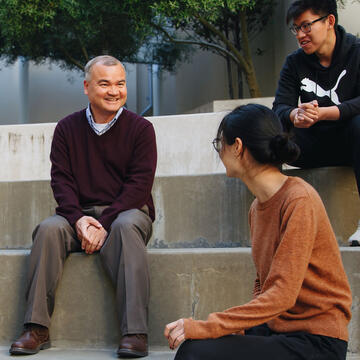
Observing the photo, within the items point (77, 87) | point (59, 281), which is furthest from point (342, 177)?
point (77, 87)

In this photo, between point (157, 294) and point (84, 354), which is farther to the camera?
point (157, 294)

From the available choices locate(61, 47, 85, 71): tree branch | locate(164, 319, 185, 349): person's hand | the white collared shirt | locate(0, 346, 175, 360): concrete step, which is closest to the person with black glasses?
the white collared shirt

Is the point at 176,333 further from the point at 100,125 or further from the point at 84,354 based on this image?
the point at 100,125

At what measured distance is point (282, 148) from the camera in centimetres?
170

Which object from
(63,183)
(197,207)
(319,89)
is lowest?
(197,207)

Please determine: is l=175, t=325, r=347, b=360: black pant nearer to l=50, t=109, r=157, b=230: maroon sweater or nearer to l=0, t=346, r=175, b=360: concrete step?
l=0, t=346, r=175, b=360: concrete step

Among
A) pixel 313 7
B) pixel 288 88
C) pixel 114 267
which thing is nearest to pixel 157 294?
pixel 114 267

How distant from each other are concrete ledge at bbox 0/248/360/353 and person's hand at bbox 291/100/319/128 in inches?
28.2

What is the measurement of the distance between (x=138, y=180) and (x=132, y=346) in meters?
0.82

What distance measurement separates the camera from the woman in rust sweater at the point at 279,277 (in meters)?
1.61

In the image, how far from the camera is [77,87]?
46.8 ft

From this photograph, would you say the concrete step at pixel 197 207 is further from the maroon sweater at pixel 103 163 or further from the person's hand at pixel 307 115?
the maroon sweater at pixel 103 163

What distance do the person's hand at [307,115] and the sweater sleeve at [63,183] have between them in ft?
3.89

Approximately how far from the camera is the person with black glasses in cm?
294
